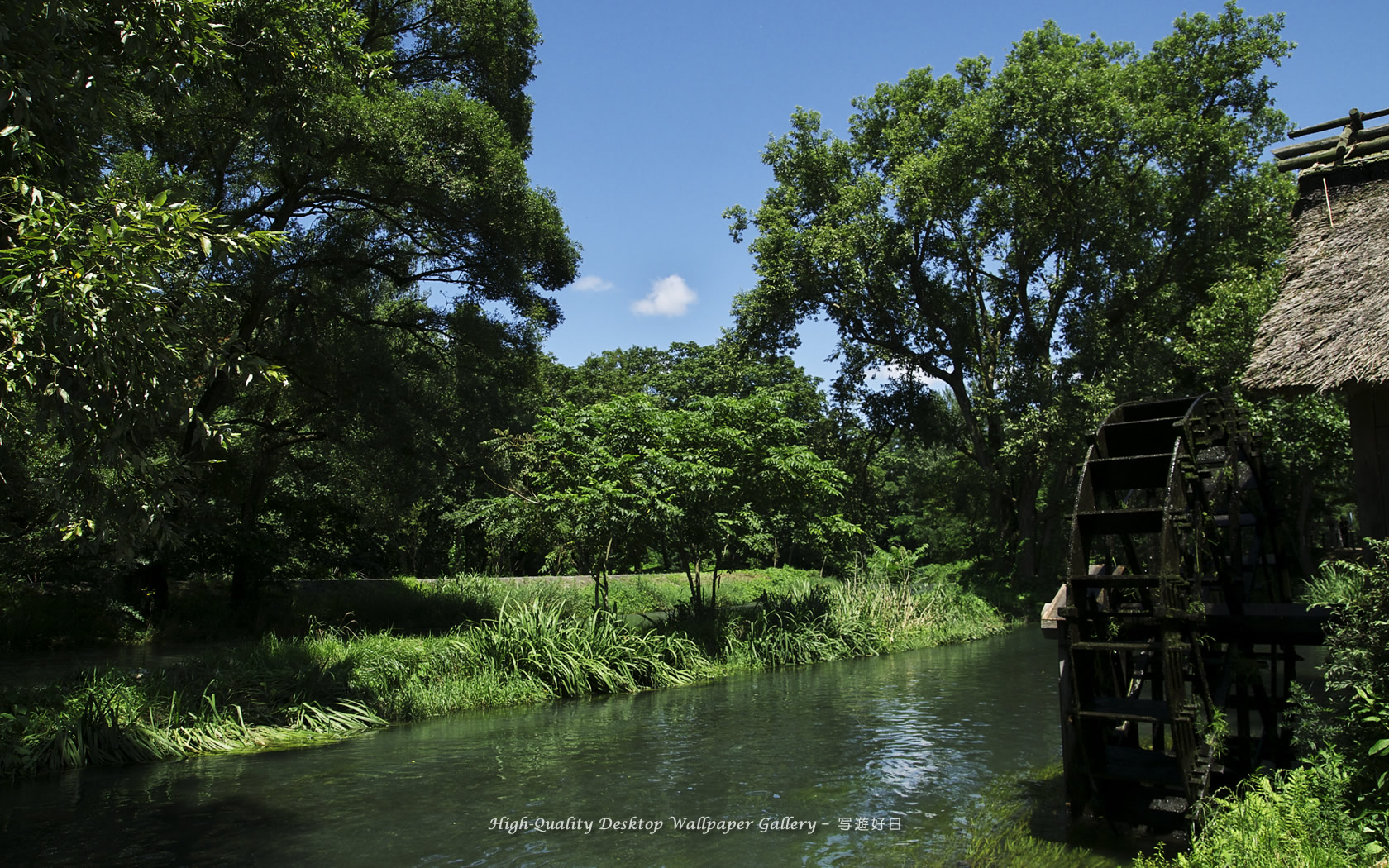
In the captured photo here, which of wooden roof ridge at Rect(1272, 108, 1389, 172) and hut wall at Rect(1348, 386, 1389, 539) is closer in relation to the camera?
hut wall at Rect(1348, 386, 1389, 539)

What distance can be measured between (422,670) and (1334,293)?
43.7ft

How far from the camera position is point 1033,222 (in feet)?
95.6

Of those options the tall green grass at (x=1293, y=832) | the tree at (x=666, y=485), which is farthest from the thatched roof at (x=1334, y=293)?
the tree at (x=666, y=485)

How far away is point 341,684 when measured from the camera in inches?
537

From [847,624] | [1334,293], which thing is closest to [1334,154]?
[1334,293]

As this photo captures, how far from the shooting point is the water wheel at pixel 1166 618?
8.45 meters

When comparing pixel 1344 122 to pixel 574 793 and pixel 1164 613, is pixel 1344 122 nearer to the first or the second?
pixel 1164 613

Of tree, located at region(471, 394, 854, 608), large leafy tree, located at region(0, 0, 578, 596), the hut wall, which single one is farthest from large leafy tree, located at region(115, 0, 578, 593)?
the hut wall

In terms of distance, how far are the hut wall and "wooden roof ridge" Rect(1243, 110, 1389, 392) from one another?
1.78ft

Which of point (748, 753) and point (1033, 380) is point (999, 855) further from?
point (1033, 380)

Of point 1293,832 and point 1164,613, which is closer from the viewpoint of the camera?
point 1293,832

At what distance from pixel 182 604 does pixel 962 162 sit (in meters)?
24.9

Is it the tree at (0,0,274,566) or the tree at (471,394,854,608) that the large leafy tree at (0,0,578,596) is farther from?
the tree at (471,394,854,608)

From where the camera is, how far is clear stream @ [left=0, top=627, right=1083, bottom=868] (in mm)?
8047
